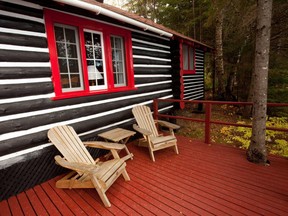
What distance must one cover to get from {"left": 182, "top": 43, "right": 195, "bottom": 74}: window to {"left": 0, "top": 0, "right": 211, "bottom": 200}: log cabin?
3.16 metres

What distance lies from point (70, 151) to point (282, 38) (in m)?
6.91

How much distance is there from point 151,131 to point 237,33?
543 cm

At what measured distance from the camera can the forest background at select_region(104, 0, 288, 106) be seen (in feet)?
16.5

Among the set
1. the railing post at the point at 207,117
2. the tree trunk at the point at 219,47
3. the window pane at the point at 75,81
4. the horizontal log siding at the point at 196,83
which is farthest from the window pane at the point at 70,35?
the tree trunk at the point at 219,47

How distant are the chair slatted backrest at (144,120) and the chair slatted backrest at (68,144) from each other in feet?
4.72

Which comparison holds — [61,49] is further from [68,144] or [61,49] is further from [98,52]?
[68,144]

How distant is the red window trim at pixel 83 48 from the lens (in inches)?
106

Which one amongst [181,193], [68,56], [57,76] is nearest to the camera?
[181,193]

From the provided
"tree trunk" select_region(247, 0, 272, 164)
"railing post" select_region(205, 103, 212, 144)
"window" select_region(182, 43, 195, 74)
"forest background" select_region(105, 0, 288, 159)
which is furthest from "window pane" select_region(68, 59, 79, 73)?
"window" select_region(182, 43, 195, 74)

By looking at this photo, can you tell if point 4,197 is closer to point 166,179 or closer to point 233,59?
point 166,179

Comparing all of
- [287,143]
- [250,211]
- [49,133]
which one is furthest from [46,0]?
[287,143]

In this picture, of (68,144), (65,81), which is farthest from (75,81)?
(68,144)

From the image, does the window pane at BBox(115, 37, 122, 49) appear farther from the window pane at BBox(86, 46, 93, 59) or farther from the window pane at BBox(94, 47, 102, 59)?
the window pane at BBox(86, 46, 93, 59)

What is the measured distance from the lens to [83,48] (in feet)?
10.3
